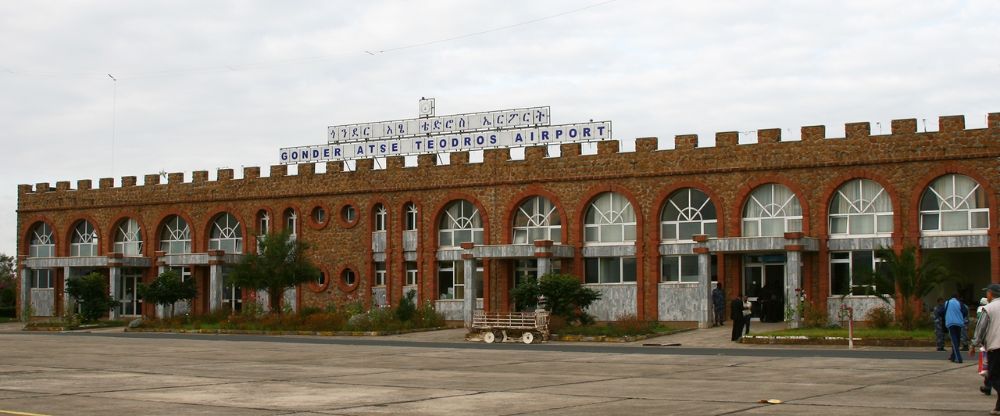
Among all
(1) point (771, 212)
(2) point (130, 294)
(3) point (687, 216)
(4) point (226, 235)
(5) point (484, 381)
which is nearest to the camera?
(5) point (484, 381)

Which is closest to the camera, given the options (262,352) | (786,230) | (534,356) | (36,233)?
(534,356)

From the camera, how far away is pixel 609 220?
141 ft

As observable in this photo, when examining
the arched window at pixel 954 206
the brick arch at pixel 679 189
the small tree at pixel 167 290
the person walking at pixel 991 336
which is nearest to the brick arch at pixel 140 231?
the small tree at pixel 167 290

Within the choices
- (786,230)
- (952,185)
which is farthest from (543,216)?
(952,185)

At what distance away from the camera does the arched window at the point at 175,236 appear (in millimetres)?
53625

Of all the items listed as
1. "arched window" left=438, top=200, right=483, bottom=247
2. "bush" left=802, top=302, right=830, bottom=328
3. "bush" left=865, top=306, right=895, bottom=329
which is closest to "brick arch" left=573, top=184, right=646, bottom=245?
"arched window" left=438, top=200, right=483, bottom=247

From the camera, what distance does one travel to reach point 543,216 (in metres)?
44.4

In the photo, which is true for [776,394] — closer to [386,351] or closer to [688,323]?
[386,351]

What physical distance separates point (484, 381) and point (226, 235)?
3422 centimetres

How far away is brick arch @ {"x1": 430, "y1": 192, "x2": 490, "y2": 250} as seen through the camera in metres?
45.2

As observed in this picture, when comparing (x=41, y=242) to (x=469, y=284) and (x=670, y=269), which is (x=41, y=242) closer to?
(x=469, y=284)

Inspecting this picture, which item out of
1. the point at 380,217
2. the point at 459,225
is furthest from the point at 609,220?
the point at 380,217

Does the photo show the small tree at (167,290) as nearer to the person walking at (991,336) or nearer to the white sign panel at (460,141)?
the white sign panel at (460,141)

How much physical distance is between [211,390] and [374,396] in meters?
3.02
